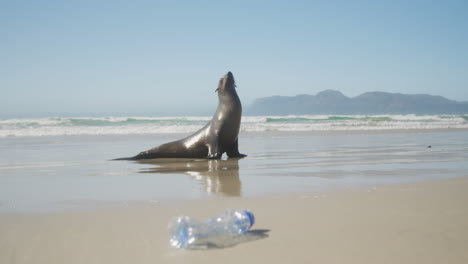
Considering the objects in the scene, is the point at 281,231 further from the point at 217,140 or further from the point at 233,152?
the point at 233,152

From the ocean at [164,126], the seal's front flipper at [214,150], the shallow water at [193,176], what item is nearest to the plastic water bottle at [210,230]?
the shallow water at [193,176]

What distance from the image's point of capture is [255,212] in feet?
11.0

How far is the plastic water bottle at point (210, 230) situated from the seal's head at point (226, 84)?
6.27 meters

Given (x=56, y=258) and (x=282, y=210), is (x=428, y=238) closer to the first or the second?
(x=282, y=210)

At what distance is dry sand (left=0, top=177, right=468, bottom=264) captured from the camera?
7.86 ft

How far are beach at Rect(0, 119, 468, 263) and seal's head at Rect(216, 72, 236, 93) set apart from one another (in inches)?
110

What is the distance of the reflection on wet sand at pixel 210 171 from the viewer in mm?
4622

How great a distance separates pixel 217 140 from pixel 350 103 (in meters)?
96.9

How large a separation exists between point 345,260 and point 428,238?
69 cm

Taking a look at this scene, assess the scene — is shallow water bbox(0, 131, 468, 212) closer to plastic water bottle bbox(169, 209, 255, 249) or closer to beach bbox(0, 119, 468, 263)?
beach bbox(0, 119, 468, 263)

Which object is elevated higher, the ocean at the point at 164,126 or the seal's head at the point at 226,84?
the seal's head at the point at 226,84

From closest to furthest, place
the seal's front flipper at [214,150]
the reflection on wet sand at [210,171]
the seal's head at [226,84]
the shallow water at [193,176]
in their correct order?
the shallow water at [193,176] → the reflection on wet sand at [210,171] → the seal's front flipper at [214,150] → the seal's head at [226,84]

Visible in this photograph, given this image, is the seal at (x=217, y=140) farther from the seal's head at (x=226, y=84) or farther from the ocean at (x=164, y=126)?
the ocean at (x=164, y=126)

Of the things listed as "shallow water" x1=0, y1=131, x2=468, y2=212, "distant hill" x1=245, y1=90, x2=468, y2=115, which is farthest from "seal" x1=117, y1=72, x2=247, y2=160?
"distant hill" x1=245, y1=90, x2=468, y2=115
